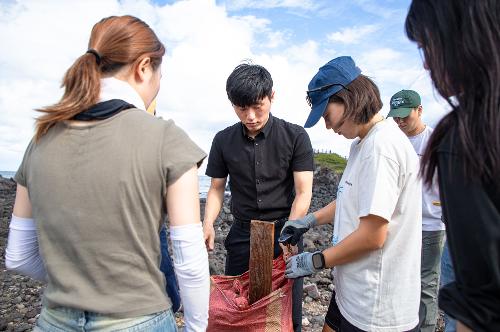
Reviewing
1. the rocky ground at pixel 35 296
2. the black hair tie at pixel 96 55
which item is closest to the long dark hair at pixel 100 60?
the black hair tie at pixel 96 55

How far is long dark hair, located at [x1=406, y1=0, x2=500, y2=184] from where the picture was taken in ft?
3.01

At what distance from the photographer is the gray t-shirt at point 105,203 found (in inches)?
51.6

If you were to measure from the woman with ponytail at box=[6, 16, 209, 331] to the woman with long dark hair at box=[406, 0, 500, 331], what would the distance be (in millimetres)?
797

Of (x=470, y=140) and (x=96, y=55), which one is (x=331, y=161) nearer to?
(x=96, y=55)

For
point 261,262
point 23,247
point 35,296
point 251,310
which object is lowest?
point 35,296

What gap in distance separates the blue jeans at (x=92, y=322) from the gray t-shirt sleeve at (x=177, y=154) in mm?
495

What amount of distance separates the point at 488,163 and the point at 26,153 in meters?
1.50

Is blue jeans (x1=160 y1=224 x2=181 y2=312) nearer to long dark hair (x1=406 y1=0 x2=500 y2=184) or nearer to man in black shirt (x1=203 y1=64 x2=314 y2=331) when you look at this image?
long dark hair (x1=406 y1=0 x2=500 y2=184)

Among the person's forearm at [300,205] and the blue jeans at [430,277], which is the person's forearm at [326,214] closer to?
the person's forearm at [300,205]

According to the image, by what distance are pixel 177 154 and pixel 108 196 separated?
0.87 ft

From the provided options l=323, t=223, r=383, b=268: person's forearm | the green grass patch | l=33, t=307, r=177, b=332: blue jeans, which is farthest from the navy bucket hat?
the green grass patch

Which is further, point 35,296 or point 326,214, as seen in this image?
point 35,296

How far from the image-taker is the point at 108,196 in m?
1.30

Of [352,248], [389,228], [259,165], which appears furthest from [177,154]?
[259,165]
